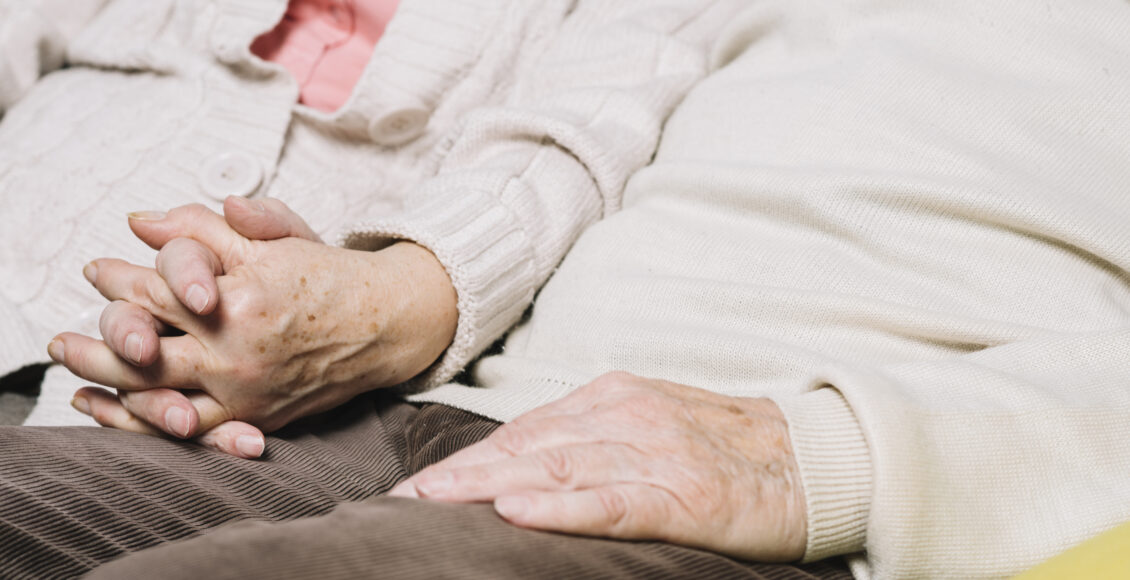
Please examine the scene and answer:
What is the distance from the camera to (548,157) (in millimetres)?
839

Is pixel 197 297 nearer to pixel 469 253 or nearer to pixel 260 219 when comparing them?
pixel 260 219

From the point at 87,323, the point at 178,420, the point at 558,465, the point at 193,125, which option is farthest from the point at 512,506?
the point at 193,125

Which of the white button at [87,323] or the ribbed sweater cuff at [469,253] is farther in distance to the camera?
the white button at [87,323]

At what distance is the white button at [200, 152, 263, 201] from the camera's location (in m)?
0.89

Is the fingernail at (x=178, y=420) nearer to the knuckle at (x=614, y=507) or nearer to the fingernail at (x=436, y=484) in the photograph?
the fingernail at (x=436, y=484)

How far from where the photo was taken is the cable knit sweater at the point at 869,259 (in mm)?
510

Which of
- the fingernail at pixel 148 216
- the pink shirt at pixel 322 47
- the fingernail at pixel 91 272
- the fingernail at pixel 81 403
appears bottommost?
the fingernail at pixel 81 403

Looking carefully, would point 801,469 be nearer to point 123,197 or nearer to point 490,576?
point 490,576

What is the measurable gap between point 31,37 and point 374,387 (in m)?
0.80

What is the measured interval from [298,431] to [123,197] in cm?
40

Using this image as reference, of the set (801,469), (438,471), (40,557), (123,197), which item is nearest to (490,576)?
(438,471)

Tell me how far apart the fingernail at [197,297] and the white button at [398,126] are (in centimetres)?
41

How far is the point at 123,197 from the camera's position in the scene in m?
0.89

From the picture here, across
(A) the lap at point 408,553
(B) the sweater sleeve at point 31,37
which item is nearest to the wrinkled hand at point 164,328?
(A) the lap at point 408,553
